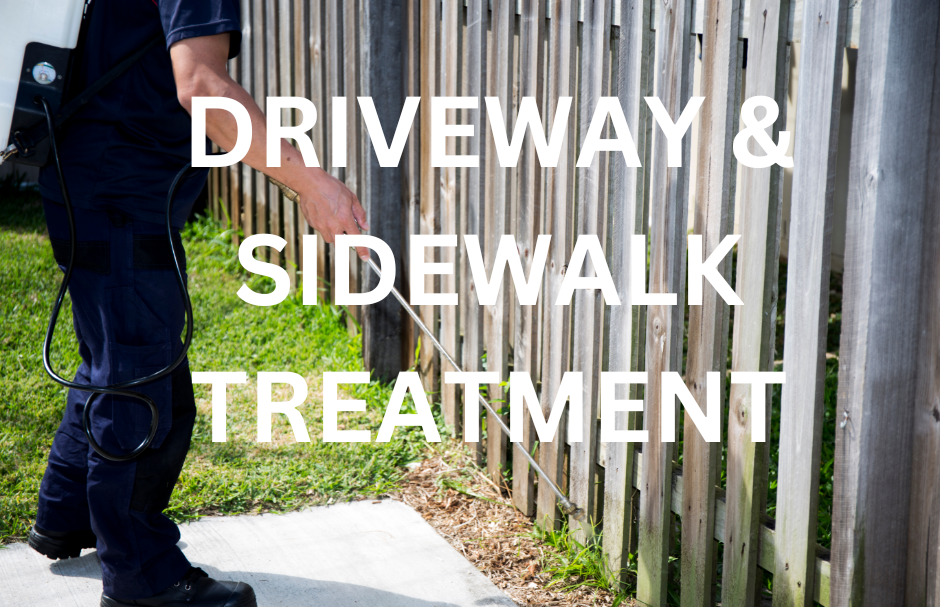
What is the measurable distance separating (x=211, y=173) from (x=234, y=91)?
387 cm

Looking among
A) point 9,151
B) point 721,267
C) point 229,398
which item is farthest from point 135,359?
point 229,398

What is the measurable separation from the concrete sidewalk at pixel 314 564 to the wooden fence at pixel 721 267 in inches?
15.7

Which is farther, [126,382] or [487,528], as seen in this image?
[487,528]

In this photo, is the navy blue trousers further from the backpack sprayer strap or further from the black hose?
the backpack sprayer strap

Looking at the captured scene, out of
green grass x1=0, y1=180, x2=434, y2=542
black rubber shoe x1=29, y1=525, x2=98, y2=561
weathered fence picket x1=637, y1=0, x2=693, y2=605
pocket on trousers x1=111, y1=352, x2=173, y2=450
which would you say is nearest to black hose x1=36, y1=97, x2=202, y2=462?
pocket on trousers x1=111, y1=352, x2=173, y2=450

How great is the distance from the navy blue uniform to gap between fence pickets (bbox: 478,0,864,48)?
116cm

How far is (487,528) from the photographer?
3105 mm

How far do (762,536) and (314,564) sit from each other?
4.28ft

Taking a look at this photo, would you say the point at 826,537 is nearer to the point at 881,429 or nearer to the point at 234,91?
the point at 881,429

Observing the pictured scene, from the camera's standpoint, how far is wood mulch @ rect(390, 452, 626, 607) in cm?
273

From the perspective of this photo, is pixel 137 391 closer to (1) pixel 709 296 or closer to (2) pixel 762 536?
(1) pixel 709 296

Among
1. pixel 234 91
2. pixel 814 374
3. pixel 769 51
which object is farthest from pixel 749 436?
pixel 234 91

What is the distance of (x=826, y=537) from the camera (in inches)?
121

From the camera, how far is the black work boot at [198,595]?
243 cm
